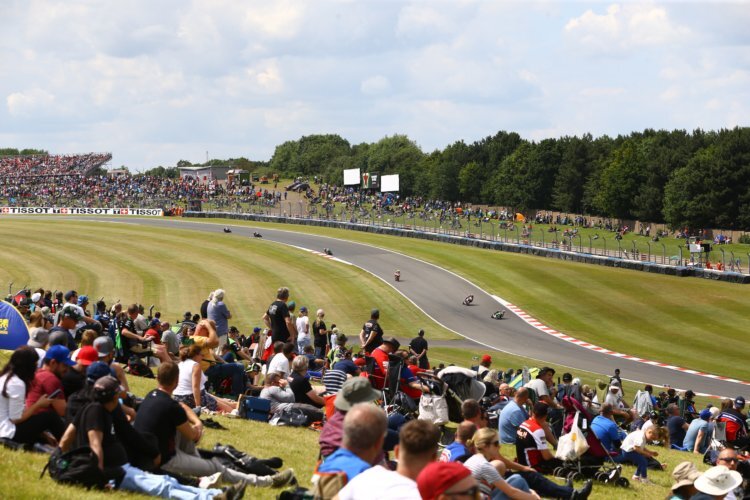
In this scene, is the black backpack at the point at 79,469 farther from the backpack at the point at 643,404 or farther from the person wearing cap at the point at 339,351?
the backpack at the point at 643,404

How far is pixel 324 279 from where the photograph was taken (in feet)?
184

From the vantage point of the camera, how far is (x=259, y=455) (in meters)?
11.7

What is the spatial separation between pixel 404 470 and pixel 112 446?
13.5ft

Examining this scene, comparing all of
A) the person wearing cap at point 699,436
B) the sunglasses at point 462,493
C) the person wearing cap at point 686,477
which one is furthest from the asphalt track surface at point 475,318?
the sunglasses at point 462,493

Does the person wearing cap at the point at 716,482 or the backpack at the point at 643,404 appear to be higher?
the person wearing cap at the point at 716,482

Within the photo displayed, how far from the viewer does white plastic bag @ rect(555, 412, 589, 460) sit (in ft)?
40.2

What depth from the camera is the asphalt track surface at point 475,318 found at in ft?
110

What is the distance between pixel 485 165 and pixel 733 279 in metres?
83.3

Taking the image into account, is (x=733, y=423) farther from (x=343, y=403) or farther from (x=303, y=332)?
(x=343, y=403)

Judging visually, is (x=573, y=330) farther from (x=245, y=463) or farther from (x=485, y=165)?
(x=485, y=165)

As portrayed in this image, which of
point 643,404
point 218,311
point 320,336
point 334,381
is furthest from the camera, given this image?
point 320,336

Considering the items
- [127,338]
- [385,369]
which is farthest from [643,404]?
[127,338]

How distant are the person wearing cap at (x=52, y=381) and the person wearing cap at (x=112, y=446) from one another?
1.35 metres

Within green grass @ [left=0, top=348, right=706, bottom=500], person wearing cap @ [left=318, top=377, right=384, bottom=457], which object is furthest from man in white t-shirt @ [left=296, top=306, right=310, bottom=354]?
person wearing cap @ [left=318, top=377, right=384, bottom=457]
